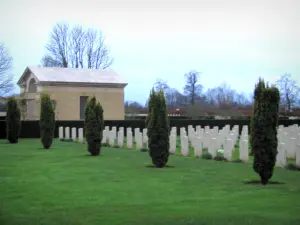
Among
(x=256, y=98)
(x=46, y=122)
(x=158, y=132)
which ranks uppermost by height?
(x=256, y=98)

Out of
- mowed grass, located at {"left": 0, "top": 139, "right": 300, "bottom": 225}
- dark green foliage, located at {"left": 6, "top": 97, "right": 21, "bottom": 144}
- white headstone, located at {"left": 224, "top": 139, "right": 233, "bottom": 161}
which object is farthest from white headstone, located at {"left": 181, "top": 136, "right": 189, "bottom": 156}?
dark green foliage, located at {"left": 6, "top": 97, "right": 21, "bottom": 144}

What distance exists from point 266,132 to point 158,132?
4.54 meters

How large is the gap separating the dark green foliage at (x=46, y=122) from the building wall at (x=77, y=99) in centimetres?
1519

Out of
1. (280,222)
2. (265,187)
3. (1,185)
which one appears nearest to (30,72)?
(1,185)

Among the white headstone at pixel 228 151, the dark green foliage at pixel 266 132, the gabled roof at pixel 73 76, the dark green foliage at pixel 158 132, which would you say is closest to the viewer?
the dark green foliage at pixel 266 132

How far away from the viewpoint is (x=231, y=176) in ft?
38.2

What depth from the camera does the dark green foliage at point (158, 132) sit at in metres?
13.8

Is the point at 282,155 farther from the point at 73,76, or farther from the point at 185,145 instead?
the point at 73,76

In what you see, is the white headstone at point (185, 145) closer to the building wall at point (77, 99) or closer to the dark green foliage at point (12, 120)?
the dark green foliage at point (12, 120)

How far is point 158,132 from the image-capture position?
13953 millimetres

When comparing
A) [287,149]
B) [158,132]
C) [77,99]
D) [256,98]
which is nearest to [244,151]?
[287,149]

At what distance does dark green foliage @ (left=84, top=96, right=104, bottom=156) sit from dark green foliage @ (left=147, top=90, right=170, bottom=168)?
4498 mm

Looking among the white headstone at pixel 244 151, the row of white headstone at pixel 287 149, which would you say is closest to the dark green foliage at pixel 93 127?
the white headstone at pixel 244 151

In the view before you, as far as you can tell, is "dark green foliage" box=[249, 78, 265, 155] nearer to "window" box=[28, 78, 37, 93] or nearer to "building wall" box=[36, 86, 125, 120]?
"building wall" box=[36, 86, 125, 120]
